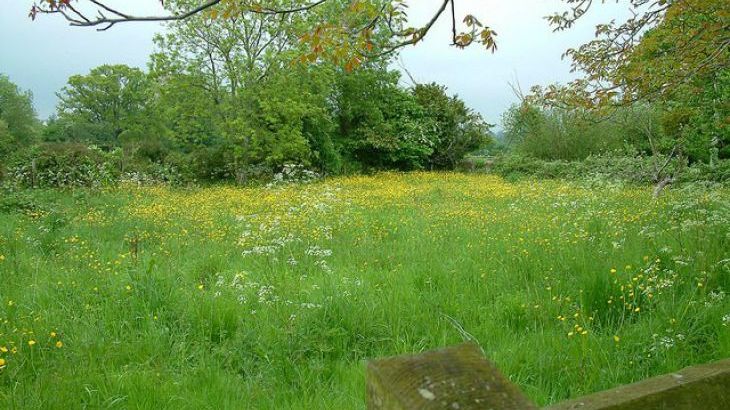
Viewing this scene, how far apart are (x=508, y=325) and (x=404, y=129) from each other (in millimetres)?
21738

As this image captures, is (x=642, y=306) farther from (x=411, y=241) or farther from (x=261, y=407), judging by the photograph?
(x=411, y=241)

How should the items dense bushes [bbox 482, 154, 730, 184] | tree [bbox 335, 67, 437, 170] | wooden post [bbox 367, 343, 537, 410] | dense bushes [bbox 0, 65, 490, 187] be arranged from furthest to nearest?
tree [bbox 335, 67, 437, 170] → dense bushes [bbox 0, 65, 490, 187] → dense bushes [bbox 482, 154, 730, 184] → wooden post [bbox 367, 343, 537, 410]

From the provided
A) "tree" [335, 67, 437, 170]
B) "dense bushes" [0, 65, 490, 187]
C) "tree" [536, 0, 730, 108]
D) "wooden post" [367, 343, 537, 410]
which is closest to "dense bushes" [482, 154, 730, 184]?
"dense bushes" [0, 65, 490, 187]

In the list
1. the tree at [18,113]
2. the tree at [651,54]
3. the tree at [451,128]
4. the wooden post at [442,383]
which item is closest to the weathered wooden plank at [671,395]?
the wooden post at [442,383]

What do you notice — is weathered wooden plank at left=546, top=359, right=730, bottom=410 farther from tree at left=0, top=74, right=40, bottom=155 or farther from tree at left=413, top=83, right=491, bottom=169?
tree at left=0, top=74, right=40, bottom=155

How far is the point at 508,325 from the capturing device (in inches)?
156

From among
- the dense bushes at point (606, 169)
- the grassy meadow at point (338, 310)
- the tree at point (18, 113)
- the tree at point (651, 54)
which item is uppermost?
the tree at point (18, 113)

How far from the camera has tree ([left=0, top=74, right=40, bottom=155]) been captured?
43.2 meters

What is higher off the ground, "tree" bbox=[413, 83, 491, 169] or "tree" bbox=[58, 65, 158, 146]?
"tree" bbox=[58, 65, 158, 146]

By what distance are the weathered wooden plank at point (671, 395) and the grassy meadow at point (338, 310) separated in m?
2.00

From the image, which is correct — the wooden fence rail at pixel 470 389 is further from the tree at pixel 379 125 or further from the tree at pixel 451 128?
the tree at pixel 451 128

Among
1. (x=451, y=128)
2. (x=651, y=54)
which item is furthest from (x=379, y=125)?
(x=651, y=54)

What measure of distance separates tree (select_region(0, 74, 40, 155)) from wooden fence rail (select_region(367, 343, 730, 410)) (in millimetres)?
49033

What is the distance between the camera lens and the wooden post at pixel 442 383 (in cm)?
78
